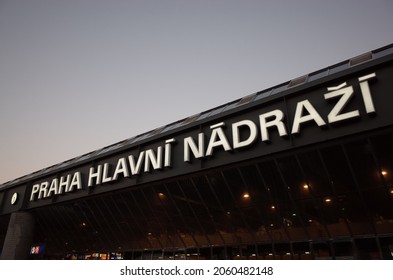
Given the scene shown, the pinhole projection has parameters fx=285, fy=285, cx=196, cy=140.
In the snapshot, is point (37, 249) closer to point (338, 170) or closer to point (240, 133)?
point (240, 133)

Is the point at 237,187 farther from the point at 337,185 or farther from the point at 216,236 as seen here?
the point at 337,185

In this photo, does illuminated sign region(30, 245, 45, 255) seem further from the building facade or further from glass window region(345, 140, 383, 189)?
glass window region(345, 140, 383, 189)

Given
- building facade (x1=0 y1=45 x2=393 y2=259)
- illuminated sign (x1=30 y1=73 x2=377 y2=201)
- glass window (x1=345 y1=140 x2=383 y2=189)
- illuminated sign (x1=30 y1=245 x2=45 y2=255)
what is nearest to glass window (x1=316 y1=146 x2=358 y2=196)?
building facade (x1=0 y1=45 x2=393 y2=259)

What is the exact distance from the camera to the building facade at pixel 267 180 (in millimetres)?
12453

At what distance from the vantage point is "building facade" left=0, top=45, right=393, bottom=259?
40.9 feet

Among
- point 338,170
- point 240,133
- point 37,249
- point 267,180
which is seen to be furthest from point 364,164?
point 37,249

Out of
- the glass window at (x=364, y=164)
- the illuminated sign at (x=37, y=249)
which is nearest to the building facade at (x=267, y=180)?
the glass window at (x=364, y=164)

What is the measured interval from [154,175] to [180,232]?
13.6 ft

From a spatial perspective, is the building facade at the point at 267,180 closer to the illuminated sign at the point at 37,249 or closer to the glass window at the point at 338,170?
the glass window at the point at 338,170

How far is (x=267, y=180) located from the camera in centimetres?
1494

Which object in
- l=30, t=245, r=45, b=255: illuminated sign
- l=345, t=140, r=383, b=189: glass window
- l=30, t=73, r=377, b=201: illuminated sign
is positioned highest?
l=30, t=73, r=377, b=201: illuminated sign
